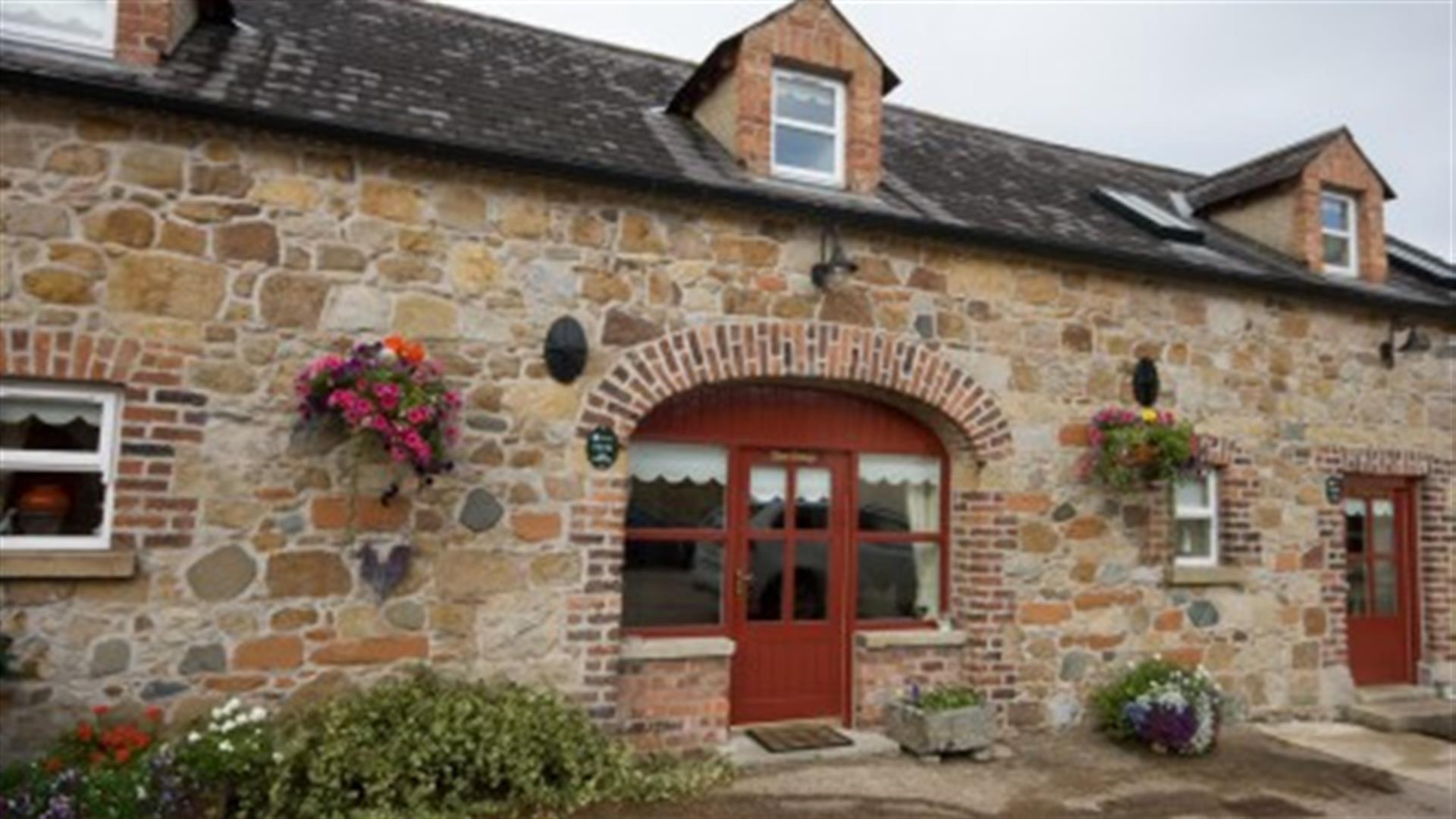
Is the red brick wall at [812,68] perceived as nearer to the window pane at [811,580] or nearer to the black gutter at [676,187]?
the black gutter at [676,187]

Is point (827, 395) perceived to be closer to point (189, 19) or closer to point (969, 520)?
point (969, 520)

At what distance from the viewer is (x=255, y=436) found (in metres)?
5.91

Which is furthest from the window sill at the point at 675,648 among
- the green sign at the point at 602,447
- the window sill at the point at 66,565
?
the window sill at the point at 66,565

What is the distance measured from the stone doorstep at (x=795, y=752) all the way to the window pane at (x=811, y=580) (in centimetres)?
99

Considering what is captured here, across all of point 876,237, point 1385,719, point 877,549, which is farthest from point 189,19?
point 1385,719

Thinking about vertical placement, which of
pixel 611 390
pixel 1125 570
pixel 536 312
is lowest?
pixel 1125 570

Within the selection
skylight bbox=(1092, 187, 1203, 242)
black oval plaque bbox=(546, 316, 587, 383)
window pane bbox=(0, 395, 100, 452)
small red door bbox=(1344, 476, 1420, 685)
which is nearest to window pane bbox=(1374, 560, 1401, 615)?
small red door bbox=(1344, 476, 1420, 685)

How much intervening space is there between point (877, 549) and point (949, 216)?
2.88 metres

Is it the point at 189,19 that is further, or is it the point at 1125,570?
the point at 1125,570

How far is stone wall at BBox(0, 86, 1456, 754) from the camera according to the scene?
5.59 meters

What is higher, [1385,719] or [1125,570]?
[1125,570]

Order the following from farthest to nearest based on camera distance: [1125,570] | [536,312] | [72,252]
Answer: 1. [1125,570]
2. [536,312]
3. [72,252]

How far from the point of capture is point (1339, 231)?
413 inches

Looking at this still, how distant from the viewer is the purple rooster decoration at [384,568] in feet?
20.0
